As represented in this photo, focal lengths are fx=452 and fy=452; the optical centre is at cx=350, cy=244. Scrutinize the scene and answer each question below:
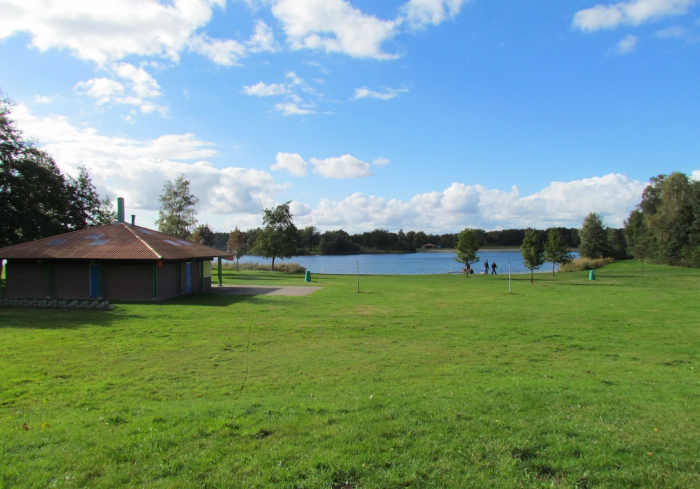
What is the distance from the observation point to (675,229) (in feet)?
199

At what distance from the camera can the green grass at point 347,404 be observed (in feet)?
13.6

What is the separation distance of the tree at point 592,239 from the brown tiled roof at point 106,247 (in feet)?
204

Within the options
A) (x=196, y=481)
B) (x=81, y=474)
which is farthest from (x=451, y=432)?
(x=81, y=474)

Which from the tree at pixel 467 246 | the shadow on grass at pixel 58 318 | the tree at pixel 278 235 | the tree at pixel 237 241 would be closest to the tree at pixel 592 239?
the tree at pixel 467 246

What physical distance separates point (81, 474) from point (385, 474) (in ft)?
9.02

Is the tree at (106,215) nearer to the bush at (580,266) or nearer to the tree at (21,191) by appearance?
the tree at (21,191)

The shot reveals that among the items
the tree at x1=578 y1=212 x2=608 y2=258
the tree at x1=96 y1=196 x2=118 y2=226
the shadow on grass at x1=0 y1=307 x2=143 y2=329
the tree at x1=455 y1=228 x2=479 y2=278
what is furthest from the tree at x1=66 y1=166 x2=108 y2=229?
the tree at x1=578 y1=212 x2=608 y2=258

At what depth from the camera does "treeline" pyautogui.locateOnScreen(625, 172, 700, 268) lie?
190 ft

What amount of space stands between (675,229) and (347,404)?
6990cm

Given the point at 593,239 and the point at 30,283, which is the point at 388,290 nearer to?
the point at 30,283

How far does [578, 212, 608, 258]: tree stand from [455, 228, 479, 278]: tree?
37.5 meters

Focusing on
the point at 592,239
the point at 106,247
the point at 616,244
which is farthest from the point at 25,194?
the point at 616,244

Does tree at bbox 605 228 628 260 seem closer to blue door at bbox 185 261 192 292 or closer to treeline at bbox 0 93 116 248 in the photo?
blue door at bbox 185 261 192 292

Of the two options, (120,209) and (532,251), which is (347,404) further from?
(532,251)
